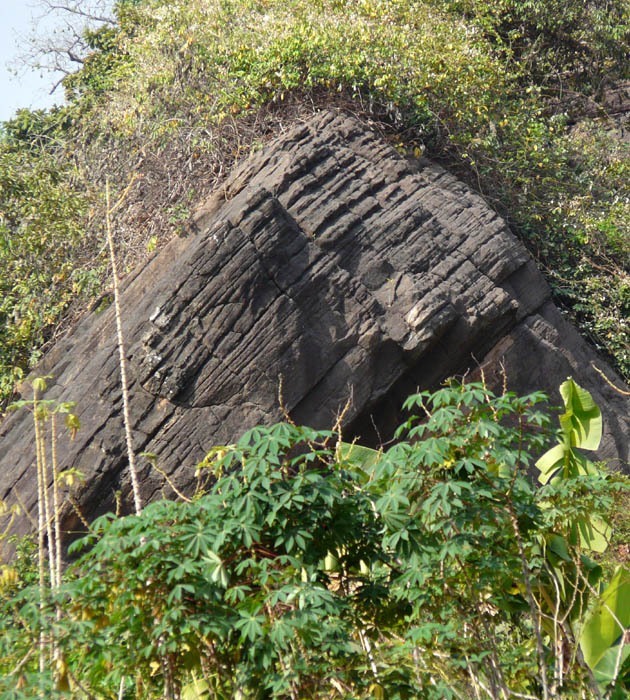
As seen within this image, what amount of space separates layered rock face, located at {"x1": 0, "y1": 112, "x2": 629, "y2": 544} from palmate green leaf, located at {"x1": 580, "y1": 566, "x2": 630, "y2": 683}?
3.96m

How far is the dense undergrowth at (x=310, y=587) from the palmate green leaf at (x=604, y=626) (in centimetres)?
49

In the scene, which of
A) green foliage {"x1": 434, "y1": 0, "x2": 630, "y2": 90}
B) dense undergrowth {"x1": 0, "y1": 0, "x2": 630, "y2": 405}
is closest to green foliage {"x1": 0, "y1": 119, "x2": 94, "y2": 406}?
dense undergrowth {"x1": 0, "y1": 0, "x2": 630, "y2": 405}

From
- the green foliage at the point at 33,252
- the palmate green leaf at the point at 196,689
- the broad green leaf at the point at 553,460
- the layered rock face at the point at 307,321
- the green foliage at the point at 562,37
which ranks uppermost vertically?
the green foliage at the point at 562,37

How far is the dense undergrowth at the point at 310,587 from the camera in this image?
3109 millimetres

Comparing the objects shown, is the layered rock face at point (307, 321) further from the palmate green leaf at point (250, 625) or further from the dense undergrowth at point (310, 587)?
the palmate green leaf at point (250, 625)

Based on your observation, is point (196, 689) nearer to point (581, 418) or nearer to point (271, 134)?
point (581, 418)

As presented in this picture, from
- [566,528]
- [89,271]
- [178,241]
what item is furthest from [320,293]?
[566,528]

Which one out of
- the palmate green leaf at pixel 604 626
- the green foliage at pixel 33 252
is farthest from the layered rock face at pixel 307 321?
→ the palmate green leaf at pixel 604 626

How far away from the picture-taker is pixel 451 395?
3.60 m

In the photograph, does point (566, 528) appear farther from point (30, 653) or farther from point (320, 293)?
point (320, 293)

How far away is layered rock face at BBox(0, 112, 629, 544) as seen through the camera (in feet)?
25.3

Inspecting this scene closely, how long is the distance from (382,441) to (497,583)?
486 cm

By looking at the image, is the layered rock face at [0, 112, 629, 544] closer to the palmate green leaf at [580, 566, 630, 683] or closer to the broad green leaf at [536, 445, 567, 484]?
the broad green leaf at [536, 445, 567, 484]

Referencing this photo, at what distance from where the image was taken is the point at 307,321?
823 cm
